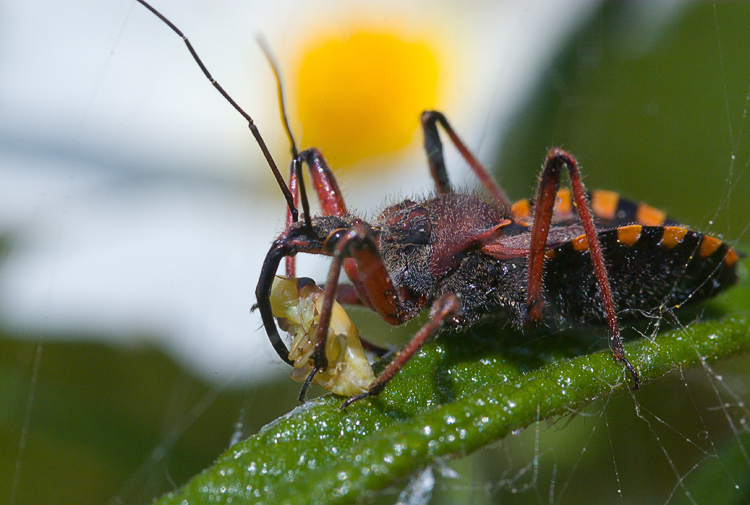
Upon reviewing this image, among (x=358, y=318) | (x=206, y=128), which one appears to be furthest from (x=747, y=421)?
(x=206, y=128)

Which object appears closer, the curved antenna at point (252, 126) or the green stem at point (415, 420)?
the green stem at point (415, 420)

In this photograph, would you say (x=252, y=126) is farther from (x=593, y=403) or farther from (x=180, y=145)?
(x=180, y=145)

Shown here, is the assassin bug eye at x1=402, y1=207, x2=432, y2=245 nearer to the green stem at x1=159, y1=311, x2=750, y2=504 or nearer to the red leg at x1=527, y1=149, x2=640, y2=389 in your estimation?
the red leg at x1=527, y1=149, x2=640, y2=389

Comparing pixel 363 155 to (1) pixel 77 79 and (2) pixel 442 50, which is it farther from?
(1) pixel 77 79

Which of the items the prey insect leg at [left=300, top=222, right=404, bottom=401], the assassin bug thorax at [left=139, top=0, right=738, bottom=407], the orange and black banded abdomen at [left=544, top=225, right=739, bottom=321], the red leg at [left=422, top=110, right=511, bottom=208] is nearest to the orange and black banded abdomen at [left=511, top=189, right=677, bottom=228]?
the assassin bug thorax at [left=139, top=0, right=738, bottom=407]

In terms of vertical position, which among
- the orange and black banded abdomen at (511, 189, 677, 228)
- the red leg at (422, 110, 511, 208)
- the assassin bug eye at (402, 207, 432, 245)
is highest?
the red leg at (422, 110, 511, 208)

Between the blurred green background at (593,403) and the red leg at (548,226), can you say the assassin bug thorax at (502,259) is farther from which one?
the blurred green background at (593,403)

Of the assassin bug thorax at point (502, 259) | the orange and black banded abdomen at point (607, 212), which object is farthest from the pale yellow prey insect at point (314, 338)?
the orange and black banded abdomen at point (607, 212)
